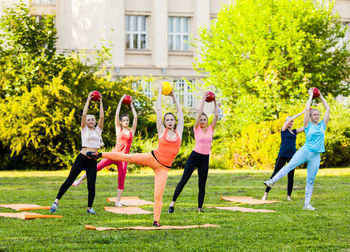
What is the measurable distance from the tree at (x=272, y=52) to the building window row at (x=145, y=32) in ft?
28.9

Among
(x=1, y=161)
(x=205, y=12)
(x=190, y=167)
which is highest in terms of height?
(x=205, y=12)

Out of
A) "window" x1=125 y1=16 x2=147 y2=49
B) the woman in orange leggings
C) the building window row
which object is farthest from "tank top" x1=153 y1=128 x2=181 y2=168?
"window" x1=125 y1=16 x2=147 y2=49

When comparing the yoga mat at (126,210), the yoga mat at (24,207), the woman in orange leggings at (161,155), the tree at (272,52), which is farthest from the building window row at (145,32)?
the woman in orange leggings at (161,155)

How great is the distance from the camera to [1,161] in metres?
26.7

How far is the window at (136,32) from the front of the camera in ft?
133

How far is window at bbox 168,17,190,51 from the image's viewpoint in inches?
1625

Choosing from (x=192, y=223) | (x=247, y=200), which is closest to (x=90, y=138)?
(x=192, y=223)

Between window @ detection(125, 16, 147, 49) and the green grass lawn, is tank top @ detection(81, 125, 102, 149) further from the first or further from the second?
window @ detection(125, 16, 147, 49)

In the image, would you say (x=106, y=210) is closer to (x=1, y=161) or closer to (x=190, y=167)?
(x=190, y=167)

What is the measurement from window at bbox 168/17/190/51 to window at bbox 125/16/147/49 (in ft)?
5.19

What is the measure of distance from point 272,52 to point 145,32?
12315 millimetres

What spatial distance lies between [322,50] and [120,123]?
65.6 ft

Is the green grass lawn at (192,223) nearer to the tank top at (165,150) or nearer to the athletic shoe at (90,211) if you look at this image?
the athletic shoe at (90,211)

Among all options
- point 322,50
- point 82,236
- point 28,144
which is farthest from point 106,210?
point 322,50
